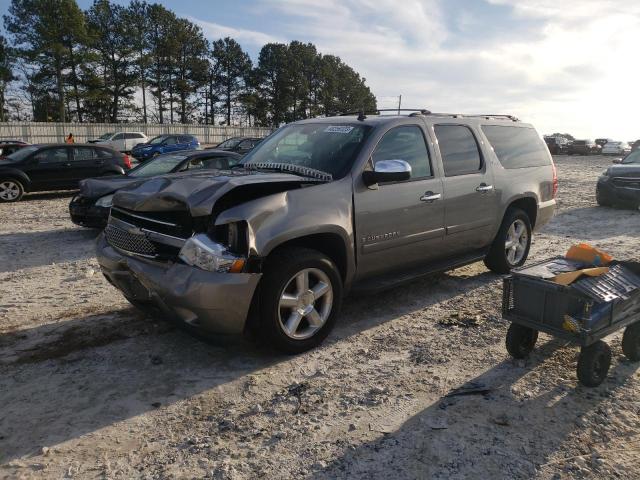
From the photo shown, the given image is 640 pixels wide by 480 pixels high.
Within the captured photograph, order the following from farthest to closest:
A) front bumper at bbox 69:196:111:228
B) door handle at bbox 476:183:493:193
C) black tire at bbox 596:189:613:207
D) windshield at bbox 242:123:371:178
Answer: black tire at bbox 596:189:613:207
front bumper at bbox 69:196:111:228
door handle at bbox 476:183:493:193
windshield at bbox 242:123:371:178

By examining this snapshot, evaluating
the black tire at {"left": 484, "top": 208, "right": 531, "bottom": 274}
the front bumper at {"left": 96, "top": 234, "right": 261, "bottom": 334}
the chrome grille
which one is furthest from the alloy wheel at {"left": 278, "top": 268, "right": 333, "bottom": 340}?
the black tire at {"left": 484, "top": 208, "right": 531, "bottom": 274}

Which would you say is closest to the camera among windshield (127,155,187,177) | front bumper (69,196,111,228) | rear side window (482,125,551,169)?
rear side window (482,125,551,169)

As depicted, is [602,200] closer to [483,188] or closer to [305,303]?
Answer: [483,188]

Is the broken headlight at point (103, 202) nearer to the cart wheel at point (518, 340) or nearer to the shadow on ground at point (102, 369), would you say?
the shadow on ground at point (102, 369)

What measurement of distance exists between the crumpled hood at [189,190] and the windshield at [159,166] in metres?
5.51

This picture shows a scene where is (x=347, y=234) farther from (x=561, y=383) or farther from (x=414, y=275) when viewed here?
(x=561, y=383)

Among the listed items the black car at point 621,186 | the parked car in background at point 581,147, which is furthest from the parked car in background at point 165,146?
the parked car in background at point 581,147

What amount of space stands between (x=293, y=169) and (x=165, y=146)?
26716 millimetres

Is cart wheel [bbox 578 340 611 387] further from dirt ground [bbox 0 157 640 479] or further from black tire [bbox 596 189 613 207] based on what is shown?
black tire [bbox 596 189 613 207]

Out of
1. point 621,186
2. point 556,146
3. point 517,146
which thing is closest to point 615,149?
point 556,146

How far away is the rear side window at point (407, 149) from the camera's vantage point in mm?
4676

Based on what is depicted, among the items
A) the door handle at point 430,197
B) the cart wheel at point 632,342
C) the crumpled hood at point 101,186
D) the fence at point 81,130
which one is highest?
the fence at point 81,130

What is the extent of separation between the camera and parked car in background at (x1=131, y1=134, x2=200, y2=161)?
28.9m

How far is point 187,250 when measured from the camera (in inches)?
142
